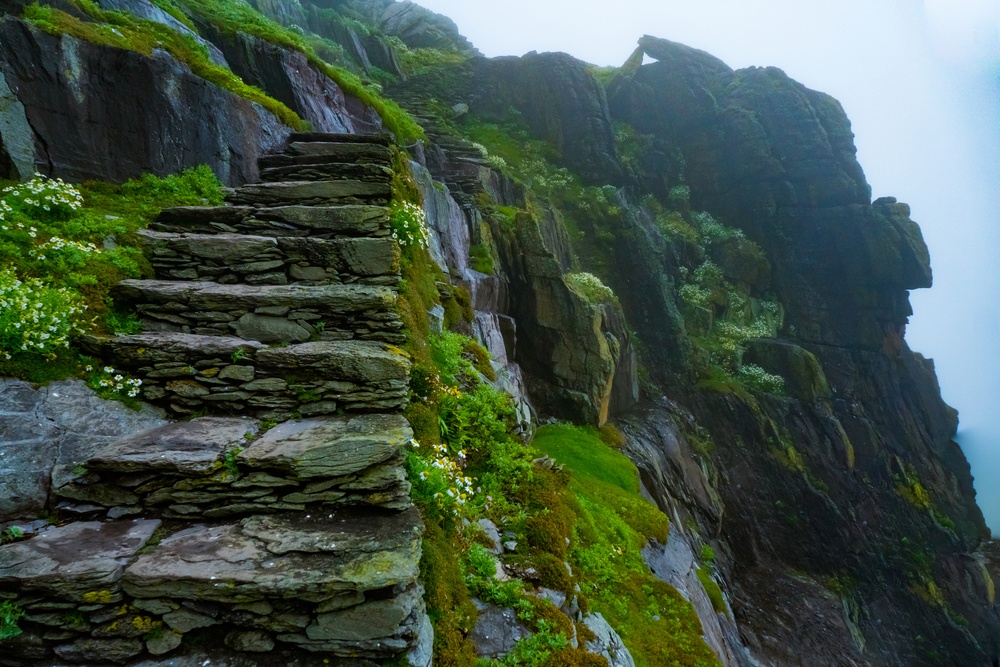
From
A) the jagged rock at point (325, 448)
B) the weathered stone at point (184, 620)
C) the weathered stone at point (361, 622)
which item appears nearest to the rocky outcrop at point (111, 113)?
the jagged rock at point (325, 448)

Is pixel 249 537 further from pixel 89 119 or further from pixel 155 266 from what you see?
pixel 89 119

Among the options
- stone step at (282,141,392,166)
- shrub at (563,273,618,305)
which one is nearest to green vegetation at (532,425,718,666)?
stone step at (282,141,392,166)

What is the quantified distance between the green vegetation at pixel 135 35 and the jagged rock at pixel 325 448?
8.00 metres

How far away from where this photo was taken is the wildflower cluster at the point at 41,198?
633 cm

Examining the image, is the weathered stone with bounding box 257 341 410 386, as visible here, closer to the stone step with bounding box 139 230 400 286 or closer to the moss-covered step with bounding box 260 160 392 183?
the stone step with bounding box 139 230 400 286

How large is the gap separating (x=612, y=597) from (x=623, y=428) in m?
11.3

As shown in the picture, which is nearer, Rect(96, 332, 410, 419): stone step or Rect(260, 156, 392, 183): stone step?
Rect(96, 332, 410, 419): stone step

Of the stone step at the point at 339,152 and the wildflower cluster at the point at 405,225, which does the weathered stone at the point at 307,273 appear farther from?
the stone step at the point at 339,152

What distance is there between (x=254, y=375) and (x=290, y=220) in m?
3.42

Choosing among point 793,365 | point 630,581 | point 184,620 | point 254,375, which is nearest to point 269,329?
point 254,375

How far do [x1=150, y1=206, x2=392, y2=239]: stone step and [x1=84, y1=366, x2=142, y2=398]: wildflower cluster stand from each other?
3165 millimetres

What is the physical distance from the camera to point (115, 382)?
5156 millimetres

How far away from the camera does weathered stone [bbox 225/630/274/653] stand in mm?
3688

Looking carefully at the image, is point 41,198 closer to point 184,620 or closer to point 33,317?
point 33,317
